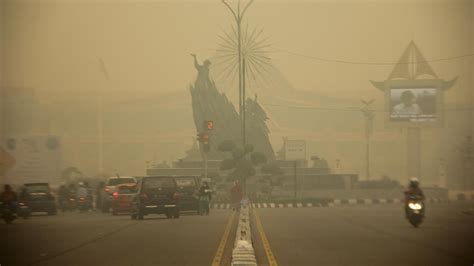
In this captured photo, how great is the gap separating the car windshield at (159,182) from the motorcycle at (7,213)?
18.0 feet

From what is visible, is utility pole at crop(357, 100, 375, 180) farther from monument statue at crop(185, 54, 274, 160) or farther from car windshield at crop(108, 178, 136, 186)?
car windshield at crop(108, 178, 136, 186)

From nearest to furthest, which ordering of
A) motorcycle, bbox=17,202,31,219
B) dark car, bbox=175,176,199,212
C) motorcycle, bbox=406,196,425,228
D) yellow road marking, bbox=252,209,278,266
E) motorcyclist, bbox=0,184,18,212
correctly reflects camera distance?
yellow road marking, bbox=252,209,278,266
motorcycle, bbox=406,196,425,228
motorcyclist, bbox=0,184,18,212
dark car, bbox=175,176,199,212
motorcycle, bbox=17,202,31,219

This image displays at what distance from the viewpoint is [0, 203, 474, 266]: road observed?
1948 centimetres

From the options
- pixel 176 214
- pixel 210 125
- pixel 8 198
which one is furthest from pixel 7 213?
pixel 210 125

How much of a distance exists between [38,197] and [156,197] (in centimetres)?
964

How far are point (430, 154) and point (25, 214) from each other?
1755 inches

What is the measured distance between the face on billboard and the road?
3668 cm

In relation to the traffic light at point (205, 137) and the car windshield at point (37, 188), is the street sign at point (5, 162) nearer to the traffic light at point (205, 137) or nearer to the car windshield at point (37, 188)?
the car windshield at point (37, 188)

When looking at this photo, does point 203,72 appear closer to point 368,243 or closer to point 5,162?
point 5,162

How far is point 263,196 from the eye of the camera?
73.6 metres

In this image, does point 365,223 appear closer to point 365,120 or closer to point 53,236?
point 53,236

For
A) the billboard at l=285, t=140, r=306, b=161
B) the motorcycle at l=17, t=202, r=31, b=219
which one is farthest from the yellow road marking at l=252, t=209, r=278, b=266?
the billboard at l=285, t=140, r=306, b=161

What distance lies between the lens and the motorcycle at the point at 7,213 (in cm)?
3759

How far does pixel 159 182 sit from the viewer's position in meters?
38.7
